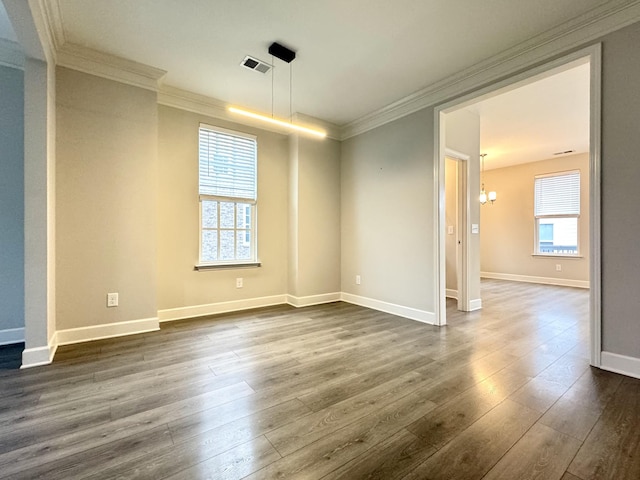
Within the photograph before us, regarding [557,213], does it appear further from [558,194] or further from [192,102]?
[192,102]

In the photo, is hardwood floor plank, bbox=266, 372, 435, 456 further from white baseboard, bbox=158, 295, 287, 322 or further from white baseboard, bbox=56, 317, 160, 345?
white baseboard, bbox=158, 295, 287, 322

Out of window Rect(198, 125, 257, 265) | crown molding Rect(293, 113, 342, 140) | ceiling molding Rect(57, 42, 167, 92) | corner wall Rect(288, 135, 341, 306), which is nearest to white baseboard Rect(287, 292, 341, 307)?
corner wall Rect(288, 135, 341, 306)

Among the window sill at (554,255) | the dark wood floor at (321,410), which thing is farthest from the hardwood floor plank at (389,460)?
the window sill at (554,255)

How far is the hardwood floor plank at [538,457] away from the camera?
1281 millimetres

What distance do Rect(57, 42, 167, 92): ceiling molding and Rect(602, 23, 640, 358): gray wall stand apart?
4138 mm

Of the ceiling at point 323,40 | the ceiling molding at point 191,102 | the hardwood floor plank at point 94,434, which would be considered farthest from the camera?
the ceiling molding at point 191,102

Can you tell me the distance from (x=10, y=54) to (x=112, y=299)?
2.55 m

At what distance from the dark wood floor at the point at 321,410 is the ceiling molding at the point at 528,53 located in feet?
8.72

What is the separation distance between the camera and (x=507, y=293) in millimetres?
5719

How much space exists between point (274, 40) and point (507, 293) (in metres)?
5.80

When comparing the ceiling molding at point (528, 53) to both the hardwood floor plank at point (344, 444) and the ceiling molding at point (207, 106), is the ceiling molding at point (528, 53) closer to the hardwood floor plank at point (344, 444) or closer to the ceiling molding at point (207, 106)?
the ceiling molding at point (207, 106)

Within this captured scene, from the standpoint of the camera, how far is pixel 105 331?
10.0 feet

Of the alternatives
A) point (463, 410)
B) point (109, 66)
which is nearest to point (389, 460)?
point (463, 410)

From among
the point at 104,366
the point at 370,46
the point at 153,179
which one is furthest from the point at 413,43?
the point at 104,366
